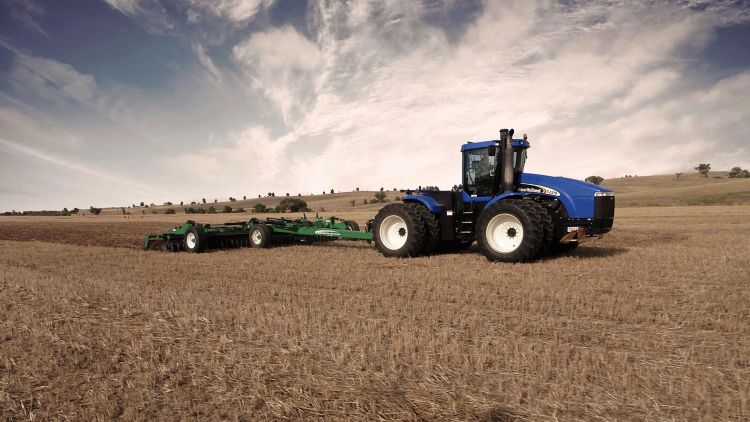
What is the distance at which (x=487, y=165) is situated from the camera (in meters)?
10.7

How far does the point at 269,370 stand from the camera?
371 centimetres

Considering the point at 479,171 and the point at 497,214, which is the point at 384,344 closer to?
the point at 497,214

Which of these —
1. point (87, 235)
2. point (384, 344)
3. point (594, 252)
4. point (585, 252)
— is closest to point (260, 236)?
point (585, 252)

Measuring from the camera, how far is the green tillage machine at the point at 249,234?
13030 millimetres

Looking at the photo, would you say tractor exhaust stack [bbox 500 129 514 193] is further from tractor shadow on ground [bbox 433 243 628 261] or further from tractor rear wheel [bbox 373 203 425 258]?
tractor rear wheel [bbox 373 203 425 258]

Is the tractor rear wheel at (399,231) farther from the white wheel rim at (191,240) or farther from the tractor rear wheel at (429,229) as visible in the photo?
the white wheel rim at (191,240)

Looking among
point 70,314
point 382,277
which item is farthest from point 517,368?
point 70,314

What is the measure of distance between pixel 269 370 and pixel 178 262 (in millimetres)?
7956

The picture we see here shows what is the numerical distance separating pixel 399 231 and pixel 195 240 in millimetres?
6002

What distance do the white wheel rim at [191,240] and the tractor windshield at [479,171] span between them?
25.7 ft

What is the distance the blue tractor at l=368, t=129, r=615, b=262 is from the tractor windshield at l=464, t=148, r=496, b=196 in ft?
0.08

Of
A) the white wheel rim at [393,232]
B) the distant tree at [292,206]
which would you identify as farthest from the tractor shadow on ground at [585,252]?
the distant tree at [292,206]

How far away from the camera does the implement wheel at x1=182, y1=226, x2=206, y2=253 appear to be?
42.3ft

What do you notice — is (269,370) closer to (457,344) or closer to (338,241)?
(457,344)
